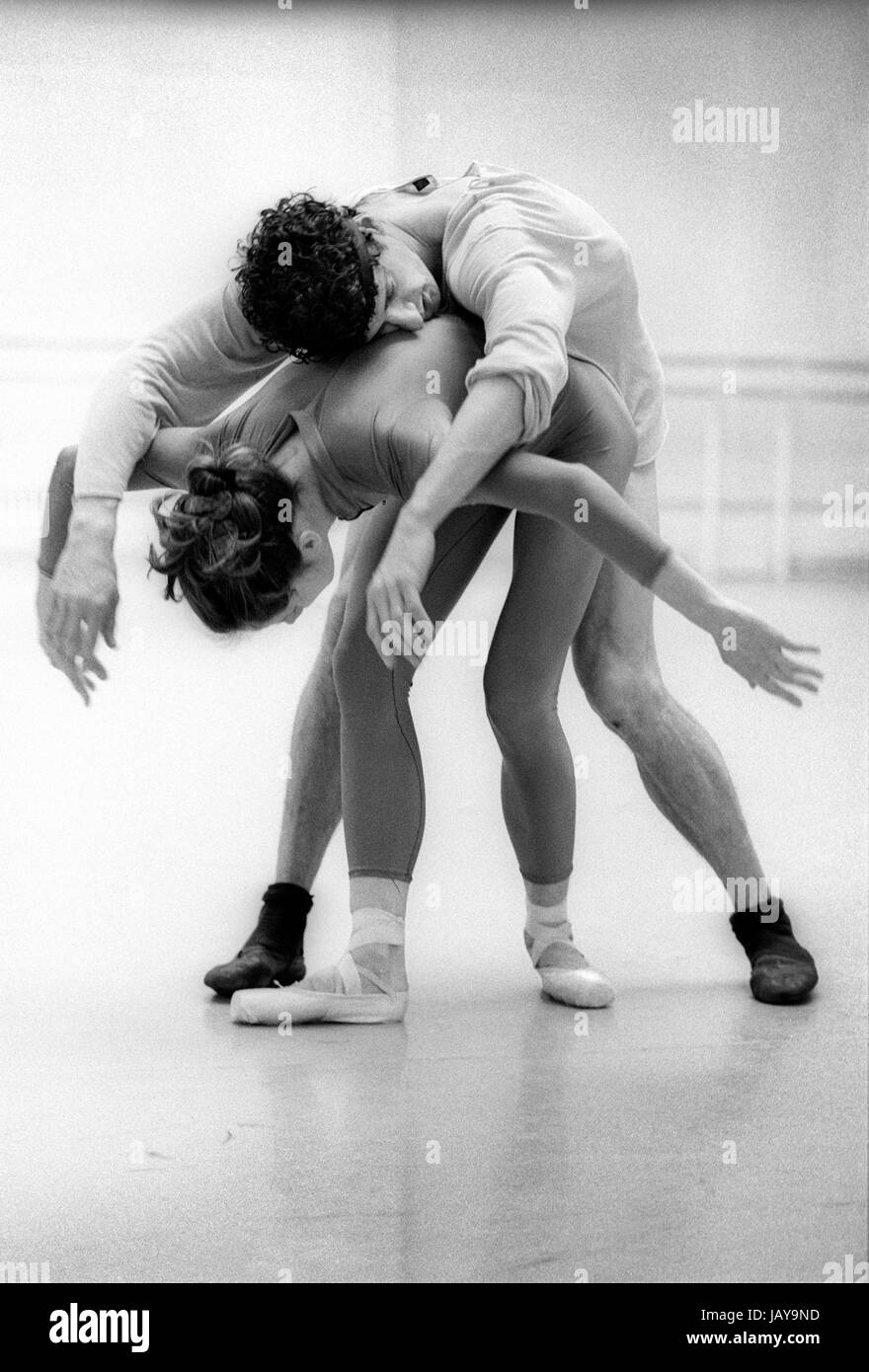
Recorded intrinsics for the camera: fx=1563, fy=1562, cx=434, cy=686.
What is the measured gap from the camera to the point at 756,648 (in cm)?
159

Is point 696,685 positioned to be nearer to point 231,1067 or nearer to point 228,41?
point 228,41

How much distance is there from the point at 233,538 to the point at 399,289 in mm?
326

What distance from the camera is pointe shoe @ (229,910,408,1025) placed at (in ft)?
5.87

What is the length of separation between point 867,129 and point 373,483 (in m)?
2.10

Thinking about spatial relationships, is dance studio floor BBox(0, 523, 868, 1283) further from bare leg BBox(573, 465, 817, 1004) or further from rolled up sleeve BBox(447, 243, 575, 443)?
rolled up sleeve BBox(447, 243, 575, 443)

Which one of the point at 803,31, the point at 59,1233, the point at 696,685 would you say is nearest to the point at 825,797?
the point at 696,685

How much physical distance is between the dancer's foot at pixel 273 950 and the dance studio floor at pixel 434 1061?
7 centimetres

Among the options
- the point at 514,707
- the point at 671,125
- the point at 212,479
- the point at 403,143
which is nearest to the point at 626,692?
the point at 514,707

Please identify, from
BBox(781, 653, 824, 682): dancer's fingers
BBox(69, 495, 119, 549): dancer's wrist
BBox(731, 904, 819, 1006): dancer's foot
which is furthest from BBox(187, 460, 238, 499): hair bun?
BBox(731, 904, 819, 1006): dancer's foot

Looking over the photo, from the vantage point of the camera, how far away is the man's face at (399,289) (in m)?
1.68

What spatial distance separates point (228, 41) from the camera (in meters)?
3.47

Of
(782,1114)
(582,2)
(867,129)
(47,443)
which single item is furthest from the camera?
(47,443)

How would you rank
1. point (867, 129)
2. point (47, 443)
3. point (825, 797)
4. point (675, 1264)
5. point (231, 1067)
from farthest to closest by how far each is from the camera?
1. point (47, 443)
2. point (867, 129)
3. point (825, 797)
4. point (231, 1067)
5. point (675, 1264)

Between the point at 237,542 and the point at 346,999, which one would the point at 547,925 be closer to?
the point at 346,999
